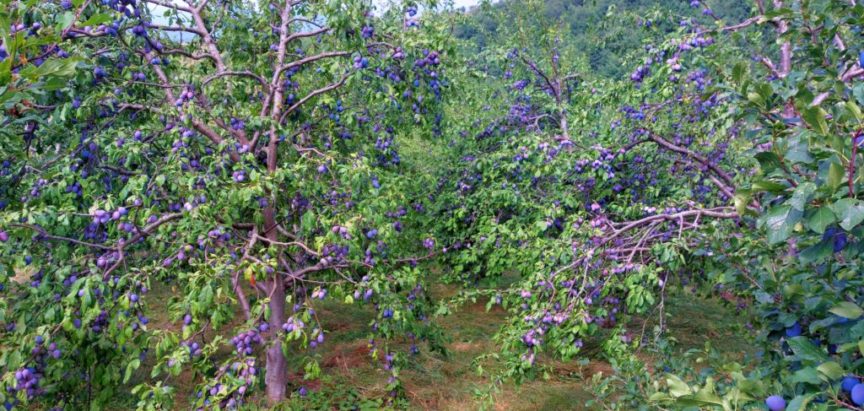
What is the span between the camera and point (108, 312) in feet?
10.7

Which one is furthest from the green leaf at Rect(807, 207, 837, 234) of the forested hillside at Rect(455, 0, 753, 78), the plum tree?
the forested hillside at Rect(455, 0, 753, 78)

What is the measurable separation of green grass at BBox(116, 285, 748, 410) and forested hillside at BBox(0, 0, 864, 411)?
52 millimetres

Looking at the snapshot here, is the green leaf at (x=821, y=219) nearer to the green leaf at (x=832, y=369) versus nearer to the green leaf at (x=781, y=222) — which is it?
the green leaf at (x=781, y=222)

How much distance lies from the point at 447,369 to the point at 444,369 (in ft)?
0.11

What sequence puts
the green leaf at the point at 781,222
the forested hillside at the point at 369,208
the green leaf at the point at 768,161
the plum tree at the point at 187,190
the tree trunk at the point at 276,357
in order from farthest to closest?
1. the tree trunk at the point at 276,357
2. the plum tree at the point at 187,190
3. the forested hillside at the point at 369,208
4. the green leaf at the point at 768,161
5. the green leaf at the point at 781,222

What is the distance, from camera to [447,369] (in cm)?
632

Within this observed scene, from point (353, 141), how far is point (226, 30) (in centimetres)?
140

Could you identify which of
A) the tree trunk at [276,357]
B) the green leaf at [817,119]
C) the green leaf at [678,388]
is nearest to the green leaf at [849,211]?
the green leaf at [817,119]

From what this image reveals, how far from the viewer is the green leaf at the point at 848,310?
54.1 inches

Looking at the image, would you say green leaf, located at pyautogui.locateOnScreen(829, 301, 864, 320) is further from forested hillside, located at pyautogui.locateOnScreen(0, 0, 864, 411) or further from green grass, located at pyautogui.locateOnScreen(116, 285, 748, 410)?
green grass, located at pyautogui.locateOnScreen(116, 285, 748, 410)

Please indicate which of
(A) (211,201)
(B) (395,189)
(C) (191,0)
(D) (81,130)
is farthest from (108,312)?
(C) (191,0)

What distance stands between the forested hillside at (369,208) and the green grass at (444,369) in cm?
5

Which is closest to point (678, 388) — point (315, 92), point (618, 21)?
point (315, 92)

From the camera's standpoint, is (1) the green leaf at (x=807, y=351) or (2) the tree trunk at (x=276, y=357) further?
(2) the tree trunk at (x=276, y=357)
